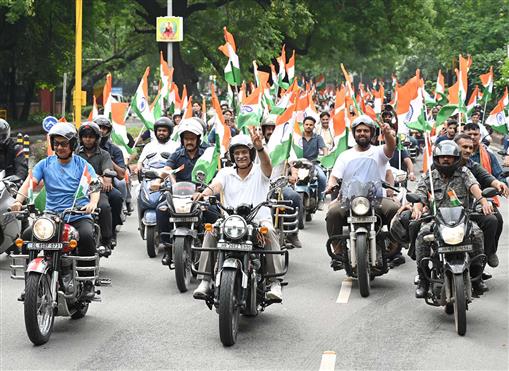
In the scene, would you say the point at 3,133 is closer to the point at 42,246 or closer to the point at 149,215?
the point at 149,215

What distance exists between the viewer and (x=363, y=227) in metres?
10.1

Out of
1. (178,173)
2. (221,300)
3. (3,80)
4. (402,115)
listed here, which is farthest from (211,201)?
(3,80)

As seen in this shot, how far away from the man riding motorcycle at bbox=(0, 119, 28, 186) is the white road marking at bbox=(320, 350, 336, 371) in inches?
201

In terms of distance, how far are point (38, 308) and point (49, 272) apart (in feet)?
1.02

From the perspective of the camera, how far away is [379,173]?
10.6 meters

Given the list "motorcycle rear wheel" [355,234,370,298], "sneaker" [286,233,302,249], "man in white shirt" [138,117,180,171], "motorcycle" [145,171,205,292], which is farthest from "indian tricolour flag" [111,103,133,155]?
"motorcycle rear wheel" [355,234,370,298]

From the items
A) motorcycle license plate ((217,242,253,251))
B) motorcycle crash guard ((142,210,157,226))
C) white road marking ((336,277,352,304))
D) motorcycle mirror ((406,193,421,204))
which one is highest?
motorcycle mirror ((406,193,421,204))

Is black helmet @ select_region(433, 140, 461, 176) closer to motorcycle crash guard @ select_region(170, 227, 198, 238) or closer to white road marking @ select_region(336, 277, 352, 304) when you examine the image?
white road marking @ select_region(336, 277, 352, 304)

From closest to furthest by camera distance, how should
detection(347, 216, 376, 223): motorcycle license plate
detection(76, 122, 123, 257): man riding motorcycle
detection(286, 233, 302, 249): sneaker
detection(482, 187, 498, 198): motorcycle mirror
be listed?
detection(482, 187, 498, 198): motorcycle mirror → detection(347, 216, 376, 223): motorcycle license plate → detection(76, 122, 123, 257): man riding motorcycle → detection(286, 233, 302, 249): sneaker

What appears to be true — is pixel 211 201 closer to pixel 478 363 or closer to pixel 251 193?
pixel 251 193

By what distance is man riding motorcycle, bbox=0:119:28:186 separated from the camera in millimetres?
11578

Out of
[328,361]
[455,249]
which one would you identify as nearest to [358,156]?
[455,249]

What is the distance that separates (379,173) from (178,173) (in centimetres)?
232

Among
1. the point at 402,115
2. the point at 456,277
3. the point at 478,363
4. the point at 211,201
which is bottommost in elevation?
the point at 478,363
